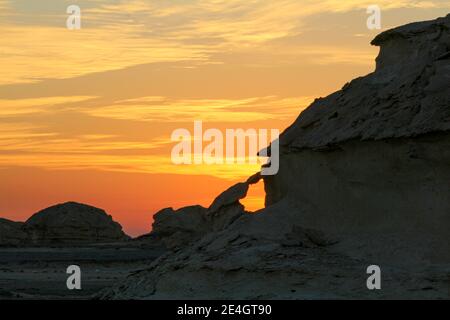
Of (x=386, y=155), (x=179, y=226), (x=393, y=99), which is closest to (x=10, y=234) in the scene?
(x=179, y=226)

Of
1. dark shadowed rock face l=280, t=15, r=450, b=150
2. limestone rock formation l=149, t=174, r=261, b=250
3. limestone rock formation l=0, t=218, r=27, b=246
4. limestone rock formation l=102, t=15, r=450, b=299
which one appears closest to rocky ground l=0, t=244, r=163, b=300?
limestone rock formation l=102, t=15, r=450, b=299

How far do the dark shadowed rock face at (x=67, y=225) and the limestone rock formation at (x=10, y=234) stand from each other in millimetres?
626

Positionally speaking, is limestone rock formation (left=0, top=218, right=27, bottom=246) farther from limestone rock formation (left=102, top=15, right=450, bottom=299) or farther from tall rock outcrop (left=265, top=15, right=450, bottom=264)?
tall rock outcrop (left=265, top=15, right=450, bottom=264)

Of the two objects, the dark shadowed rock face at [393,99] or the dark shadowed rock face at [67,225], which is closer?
the dark shadowed rock face at [393,99]

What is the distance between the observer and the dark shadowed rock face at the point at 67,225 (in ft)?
235

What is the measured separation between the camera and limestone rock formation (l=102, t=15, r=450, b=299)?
15.9 meters

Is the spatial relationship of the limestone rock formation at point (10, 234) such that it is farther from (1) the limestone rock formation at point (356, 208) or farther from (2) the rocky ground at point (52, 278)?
(1) the limestone rock formation at point (356, 208)

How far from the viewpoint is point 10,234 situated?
73.0 m

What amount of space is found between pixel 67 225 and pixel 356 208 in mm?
57396

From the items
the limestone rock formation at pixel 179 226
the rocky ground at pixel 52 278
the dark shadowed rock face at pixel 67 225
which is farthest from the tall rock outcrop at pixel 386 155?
the dark shadowed rock face at pixel 67 225

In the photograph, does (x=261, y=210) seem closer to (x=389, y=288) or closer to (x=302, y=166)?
(x=302, y=166)

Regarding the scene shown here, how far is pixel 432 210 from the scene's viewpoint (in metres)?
16.3

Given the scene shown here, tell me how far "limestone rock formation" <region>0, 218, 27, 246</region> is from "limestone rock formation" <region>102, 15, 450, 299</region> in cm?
5496
